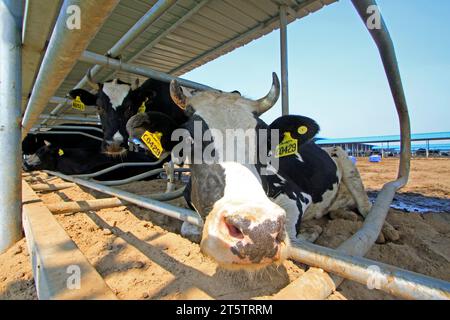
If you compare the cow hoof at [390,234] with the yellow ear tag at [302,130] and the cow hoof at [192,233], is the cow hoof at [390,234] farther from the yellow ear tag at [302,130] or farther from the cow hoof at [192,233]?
the cow hoof at [192,233]

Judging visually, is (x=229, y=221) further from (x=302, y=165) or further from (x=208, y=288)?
(x=302, y=165)

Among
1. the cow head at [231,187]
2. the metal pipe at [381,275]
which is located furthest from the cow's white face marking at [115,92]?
the metal pipe at [381,275]

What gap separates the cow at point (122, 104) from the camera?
4.46m

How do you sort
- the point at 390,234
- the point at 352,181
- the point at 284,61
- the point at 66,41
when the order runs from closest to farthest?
the point at 66,41, the point at 390,234, the point at 284,61, the point at 352,181

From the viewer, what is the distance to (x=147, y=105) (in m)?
4.74

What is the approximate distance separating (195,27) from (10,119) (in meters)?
3.23

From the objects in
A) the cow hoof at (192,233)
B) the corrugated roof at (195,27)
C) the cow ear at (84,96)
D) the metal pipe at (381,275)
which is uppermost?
the corrugated roof at (195,27)

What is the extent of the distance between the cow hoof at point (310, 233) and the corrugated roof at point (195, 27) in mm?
2912

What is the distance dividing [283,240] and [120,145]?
3.90 m

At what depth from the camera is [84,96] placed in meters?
4.98

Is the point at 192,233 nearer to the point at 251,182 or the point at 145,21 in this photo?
the point at 251,182

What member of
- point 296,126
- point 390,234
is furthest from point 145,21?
point 390,234

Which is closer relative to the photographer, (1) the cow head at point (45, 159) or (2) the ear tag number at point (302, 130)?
(2) the ear tag number at point (302, 130)
